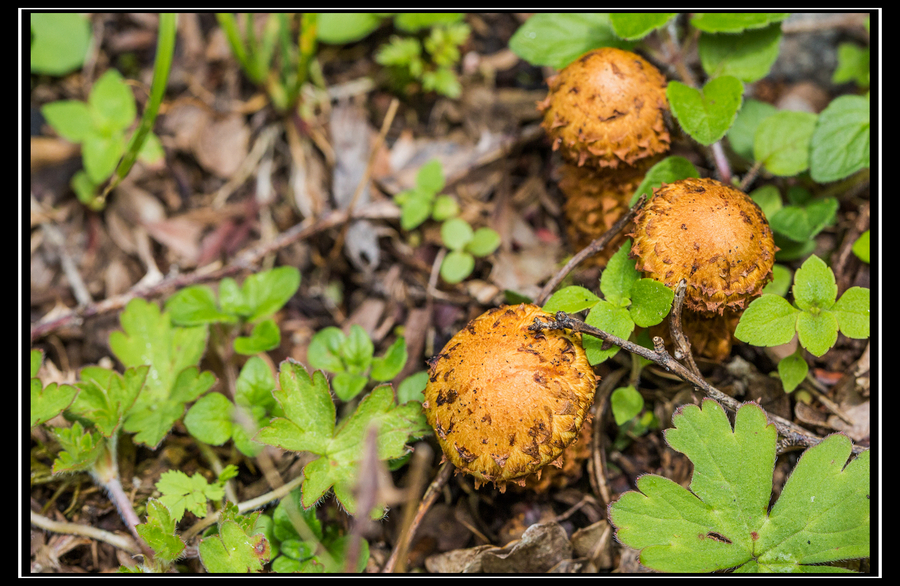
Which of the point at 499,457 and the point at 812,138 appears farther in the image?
the point at 812,138

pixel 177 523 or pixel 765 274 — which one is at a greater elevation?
pixel 765 274

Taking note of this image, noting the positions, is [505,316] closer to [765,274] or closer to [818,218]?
[765,274]

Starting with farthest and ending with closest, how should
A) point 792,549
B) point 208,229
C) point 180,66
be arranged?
point 180,66
point 208,229
point 792,549

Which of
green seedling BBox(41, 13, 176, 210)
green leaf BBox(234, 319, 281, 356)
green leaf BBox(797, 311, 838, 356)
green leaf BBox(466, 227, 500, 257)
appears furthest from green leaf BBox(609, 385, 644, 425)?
green seedling BBox(41, 13, 176, 210)

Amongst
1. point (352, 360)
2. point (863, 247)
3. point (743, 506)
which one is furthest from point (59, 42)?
point (863, 247)

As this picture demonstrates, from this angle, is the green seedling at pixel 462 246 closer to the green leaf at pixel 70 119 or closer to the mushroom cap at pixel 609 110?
the mushroom cap at pixel 609 110
